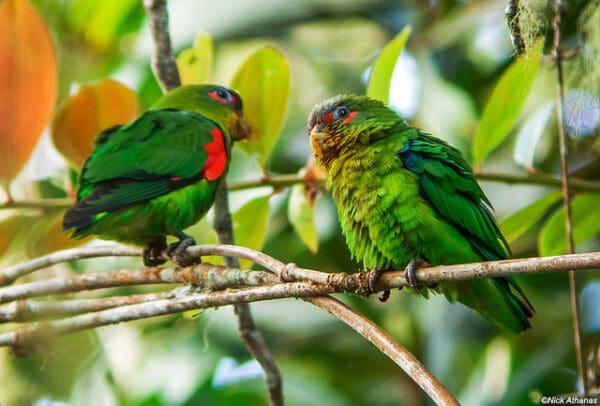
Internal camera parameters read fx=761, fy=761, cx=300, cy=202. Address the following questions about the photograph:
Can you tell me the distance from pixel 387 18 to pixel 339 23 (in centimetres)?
38

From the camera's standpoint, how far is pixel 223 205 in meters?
3.27

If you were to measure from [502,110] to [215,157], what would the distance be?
1297 mm

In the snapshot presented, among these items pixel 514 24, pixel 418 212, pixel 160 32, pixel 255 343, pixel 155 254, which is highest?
pixel 514 24

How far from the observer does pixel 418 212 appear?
2.84 metres

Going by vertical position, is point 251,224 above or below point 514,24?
below

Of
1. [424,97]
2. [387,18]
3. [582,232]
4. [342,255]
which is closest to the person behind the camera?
[582,232]

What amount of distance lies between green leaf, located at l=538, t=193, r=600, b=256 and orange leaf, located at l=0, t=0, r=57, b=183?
84.2 inches

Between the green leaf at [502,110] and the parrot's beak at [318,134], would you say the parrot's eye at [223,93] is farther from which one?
the green leaf at [502,110]

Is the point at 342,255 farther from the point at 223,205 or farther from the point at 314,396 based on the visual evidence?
the point at 223,205

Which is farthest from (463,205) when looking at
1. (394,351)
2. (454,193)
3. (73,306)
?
(73,306)

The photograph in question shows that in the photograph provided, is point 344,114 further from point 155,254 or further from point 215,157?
point 155,254

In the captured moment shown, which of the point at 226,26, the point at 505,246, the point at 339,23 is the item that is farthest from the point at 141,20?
the point at 505,246

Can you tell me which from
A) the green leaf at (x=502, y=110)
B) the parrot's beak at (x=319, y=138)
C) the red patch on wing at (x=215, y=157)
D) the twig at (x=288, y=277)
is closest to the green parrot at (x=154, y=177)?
the red patch on wing at (x=215, y=157)

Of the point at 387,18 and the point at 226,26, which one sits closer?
the point at 226,26
